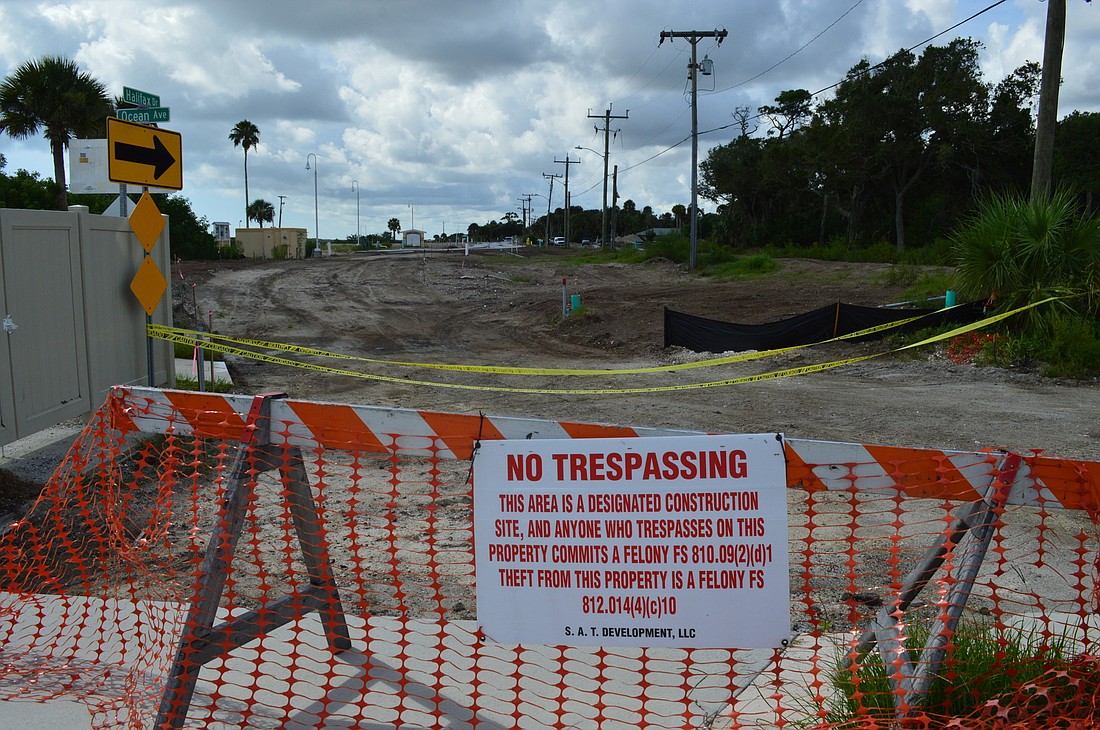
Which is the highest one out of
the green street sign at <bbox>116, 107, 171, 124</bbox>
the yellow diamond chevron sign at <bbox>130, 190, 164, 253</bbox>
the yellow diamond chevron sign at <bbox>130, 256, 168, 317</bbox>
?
the green street sign at <bbox>116, 107, 171, 124</bbox>

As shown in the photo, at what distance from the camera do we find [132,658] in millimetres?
4672

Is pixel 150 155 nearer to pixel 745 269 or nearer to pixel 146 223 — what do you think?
pixel 146 223

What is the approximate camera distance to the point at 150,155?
1096cm

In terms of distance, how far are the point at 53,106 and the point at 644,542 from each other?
140ft

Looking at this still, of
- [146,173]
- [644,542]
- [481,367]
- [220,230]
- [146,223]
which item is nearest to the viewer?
[644,542]

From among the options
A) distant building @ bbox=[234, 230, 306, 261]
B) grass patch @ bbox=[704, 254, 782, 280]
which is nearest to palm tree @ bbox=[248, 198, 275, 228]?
distant building @ bbox=[234, 230, 306, 261]

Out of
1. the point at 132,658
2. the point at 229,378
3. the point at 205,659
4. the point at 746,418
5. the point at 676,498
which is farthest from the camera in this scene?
the point at 229,378

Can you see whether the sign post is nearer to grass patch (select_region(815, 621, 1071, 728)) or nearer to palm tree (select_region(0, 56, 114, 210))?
grass patch (select_region(815, 621, 1071, 728))

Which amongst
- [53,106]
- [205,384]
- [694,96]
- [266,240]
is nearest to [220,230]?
[266,240]

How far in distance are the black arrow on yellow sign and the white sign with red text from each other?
8802 millimetres

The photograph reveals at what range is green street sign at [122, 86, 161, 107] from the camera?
11617 mm

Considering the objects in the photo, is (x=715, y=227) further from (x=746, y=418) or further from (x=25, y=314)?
(x=25, y=314)

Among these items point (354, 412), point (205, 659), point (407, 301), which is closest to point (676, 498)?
point (354, 412)

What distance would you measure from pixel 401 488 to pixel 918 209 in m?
49.3
